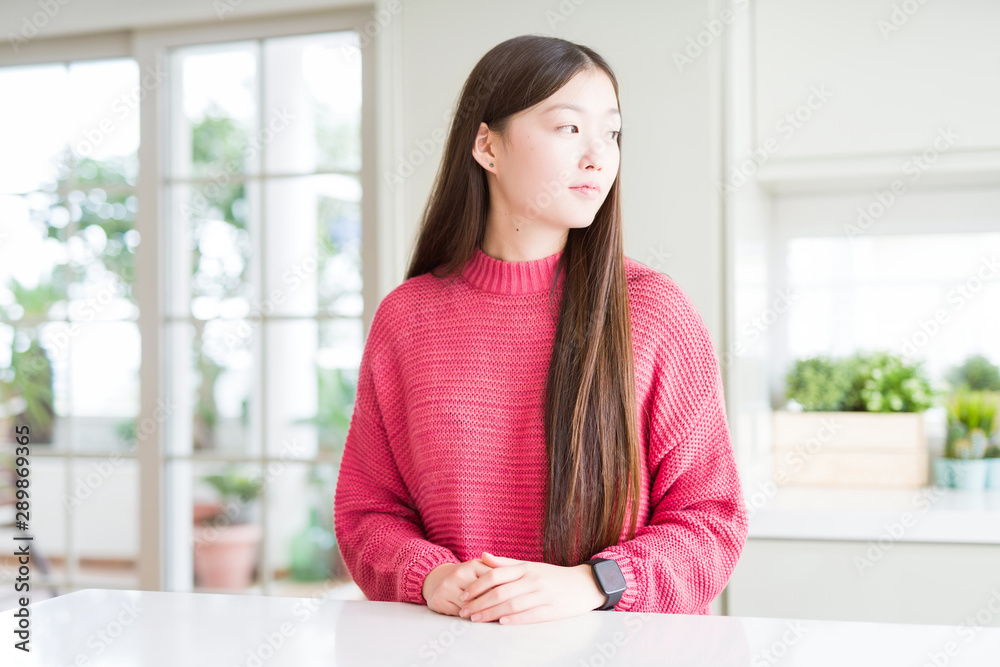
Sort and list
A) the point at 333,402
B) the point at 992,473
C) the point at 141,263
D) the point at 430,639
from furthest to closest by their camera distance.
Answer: the point at 333,402 → the point at 141,263 → the point at 992,473 → the point at 430,639

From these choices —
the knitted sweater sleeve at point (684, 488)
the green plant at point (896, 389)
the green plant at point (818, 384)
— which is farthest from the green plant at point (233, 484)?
the knitted sweater sleeve at point (684, 488)

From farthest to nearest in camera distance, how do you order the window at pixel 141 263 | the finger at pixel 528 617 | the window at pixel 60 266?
the window at pixel 60 266
the window at pixel 141 263
the finger at pixel 528 617

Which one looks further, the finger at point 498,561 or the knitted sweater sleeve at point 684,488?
the knitted sweater sleeve at point 684,488

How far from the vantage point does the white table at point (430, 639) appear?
0.64 metres

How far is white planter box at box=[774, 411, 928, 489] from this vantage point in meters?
2.07

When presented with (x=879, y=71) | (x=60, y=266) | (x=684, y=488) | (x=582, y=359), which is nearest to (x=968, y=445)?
(x=879, y=71)

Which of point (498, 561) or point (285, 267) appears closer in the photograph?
point (498, 561)

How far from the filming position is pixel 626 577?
95 cm

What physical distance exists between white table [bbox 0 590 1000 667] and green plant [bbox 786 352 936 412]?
1.55m

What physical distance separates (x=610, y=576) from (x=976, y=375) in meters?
1.72

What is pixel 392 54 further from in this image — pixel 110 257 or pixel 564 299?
pixel 110 257

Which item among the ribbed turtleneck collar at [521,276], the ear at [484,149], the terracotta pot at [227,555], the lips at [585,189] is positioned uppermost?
the ear at [484,149]

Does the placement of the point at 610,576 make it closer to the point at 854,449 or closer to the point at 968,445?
the point at 854,449

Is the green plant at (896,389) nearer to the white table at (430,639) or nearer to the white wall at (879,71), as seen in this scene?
the white wall at (879,71)
